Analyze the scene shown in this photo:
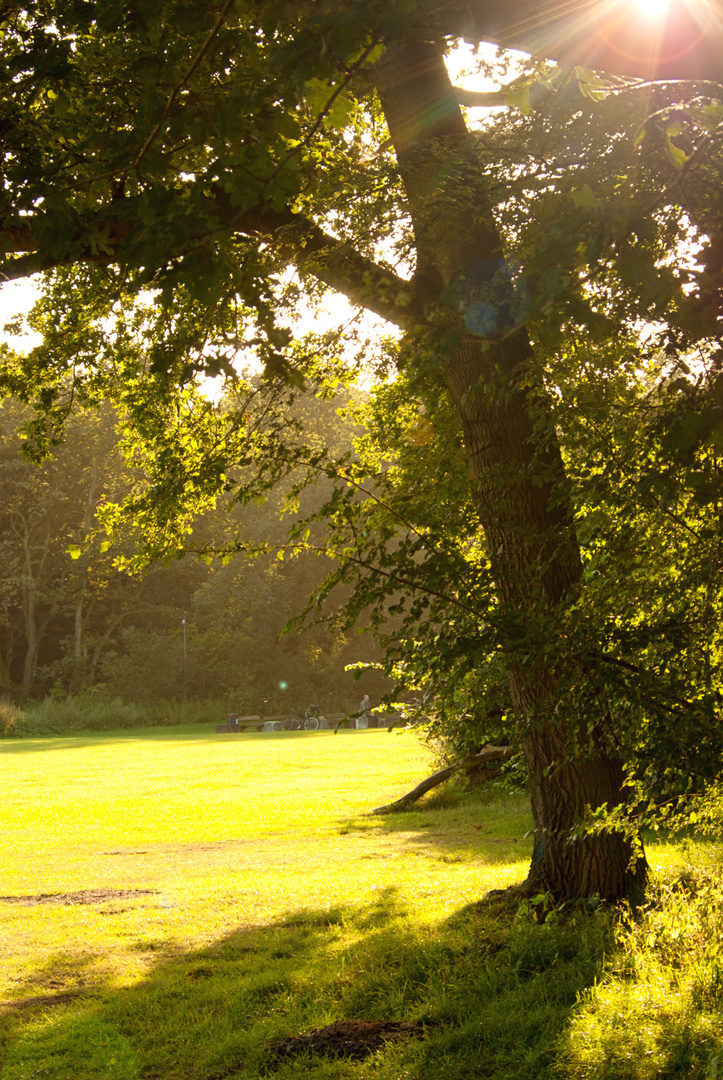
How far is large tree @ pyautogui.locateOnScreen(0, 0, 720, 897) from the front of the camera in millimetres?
2928

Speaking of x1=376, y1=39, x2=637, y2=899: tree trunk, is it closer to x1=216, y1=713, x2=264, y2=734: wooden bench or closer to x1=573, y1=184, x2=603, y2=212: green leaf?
x1=573, y1=184, x2=603, y2=212: green leaf

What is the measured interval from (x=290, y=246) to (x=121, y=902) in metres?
5.86

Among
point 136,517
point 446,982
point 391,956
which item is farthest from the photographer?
point 136,517

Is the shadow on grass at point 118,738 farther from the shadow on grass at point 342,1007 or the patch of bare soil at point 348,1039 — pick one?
the patch of bare soil at point 348,1039

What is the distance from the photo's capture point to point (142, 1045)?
5020 millimetres

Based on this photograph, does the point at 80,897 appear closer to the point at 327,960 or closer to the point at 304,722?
the point at 327,960

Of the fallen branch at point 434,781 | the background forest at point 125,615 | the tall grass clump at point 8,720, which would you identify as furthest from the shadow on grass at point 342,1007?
the background forest at point 125,615

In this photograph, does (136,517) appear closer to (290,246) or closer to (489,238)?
(290,246)

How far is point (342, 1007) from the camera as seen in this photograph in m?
5.30

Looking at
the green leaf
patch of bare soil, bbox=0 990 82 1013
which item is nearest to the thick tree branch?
the green leaf

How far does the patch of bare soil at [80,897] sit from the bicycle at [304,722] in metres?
32.4

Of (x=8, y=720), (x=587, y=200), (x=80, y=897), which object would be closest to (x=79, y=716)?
(x=8, y=720)

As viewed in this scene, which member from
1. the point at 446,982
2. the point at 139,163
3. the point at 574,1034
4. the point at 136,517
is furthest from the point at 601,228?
the point at 136,517

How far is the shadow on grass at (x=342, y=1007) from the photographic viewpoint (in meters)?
4.53
